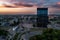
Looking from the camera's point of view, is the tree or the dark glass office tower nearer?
the tree

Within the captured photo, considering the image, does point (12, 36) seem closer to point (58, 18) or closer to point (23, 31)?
point (23, 31)

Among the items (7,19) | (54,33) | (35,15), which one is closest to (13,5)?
(7,19)

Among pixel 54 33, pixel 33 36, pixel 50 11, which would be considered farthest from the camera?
pixel 50 11

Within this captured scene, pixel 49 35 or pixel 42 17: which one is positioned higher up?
pixel 42 17

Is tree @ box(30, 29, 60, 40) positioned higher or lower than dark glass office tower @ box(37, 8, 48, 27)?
lower

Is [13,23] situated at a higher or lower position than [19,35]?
higher

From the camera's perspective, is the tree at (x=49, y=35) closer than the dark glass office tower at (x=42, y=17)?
Yes

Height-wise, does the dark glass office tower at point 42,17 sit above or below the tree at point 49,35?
above

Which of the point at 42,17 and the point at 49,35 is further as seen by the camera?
the point at 42,17
